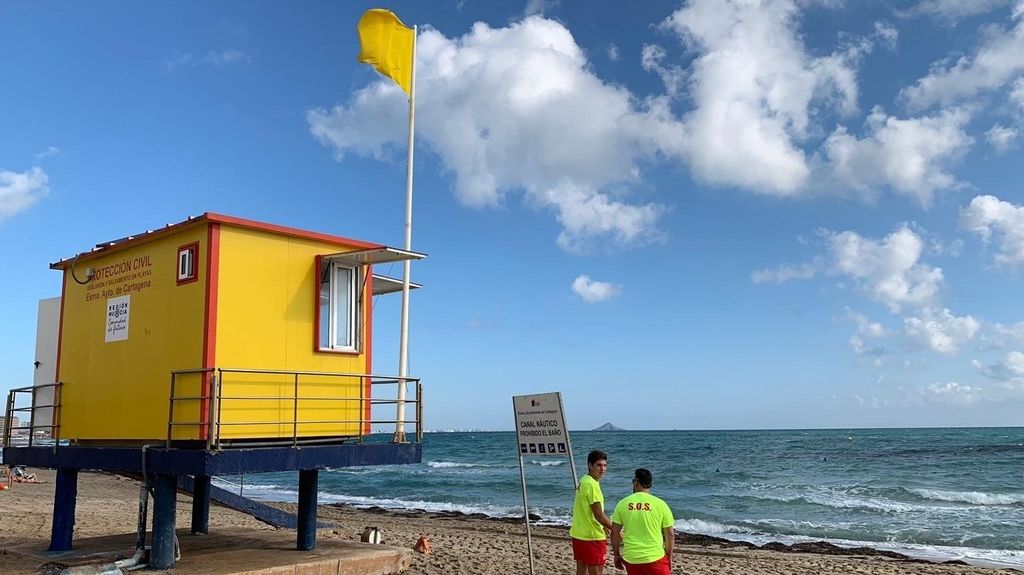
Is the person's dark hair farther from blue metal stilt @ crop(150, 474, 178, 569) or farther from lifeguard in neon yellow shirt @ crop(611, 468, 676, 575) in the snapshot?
blue metal stilt @ crop(150, 474, 178, 569)

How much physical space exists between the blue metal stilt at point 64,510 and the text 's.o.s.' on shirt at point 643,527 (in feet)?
28.9

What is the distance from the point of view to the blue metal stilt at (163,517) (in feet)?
32.1

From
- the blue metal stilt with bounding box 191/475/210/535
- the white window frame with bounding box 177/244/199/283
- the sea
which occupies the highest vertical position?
the white window frame with bounding box 177/244/199/283

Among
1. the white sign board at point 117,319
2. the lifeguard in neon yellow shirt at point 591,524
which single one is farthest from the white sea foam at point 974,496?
the white sign board at point 117,319

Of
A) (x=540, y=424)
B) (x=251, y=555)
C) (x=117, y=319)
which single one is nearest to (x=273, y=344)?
(x=117, y=319)

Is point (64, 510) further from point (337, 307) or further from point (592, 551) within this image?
point (592, 551)

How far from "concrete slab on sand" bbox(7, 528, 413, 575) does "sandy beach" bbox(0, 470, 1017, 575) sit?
1.58 feet

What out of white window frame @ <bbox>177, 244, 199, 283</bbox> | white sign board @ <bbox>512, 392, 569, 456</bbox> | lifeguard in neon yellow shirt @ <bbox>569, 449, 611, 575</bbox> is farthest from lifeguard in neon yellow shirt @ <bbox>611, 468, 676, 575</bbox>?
white window frame @ <bbox>177, 244, 199, 283</bbox>

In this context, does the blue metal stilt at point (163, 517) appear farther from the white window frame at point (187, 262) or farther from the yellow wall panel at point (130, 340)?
the white window frame at point (187, 262)

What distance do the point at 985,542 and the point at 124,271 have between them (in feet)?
73.2

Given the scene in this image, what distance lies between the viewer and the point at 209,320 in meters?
9.62

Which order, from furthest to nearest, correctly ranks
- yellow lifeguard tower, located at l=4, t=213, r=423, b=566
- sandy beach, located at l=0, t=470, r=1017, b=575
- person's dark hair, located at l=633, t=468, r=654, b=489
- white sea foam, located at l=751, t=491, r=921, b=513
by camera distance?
white sea foam, located at l=751, t=491, r=921, b=513 → sandy beach, located at l=0, t=470, r=1017, b=575 → yellow lifeguard tower, located at l=4, t=213, r=423, b=566 → person's dark hair, located at l=633, t=468, r=654, b=489

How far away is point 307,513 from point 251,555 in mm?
956

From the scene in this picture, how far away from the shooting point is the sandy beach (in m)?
13.4
